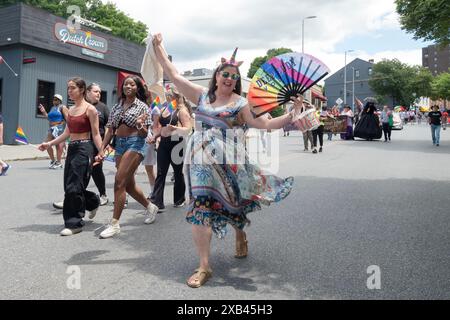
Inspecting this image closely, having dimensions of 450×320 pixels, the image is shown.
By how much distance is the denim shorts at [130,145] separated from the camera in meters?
4.71

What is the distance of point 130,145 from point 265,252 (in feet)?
6.36

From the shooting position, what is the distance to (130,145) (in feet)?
15.4

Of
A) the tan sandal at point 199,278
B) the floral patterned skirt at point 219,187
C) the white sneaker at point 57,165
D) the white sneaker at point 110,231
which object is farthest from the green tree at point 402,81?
the tan sandal at point 199,278

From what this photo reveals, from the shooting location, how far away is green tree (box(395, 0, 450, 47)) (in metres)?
10.7

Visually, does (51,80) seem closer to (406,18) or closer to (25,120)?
(25,120)

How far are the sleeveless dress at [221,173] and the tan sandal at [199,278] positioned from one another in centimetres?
34

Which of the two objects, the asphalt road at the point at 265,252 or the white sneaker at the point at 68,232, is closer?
the asphalt road at the point at 265,252

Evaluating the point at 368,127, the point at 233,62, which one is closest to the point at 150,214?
the point at 233,62

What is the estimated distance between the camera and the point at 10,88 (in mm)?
17938

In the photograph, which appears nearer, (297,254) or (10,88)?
(297,254)

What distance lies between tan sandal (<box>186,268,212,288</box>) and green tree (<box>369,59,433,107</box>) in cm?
8185

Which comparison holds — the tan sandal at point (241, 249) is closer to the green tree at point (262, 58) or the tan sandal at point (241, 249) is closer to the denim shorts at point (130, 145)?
the denim shorts at point (130, 145)
